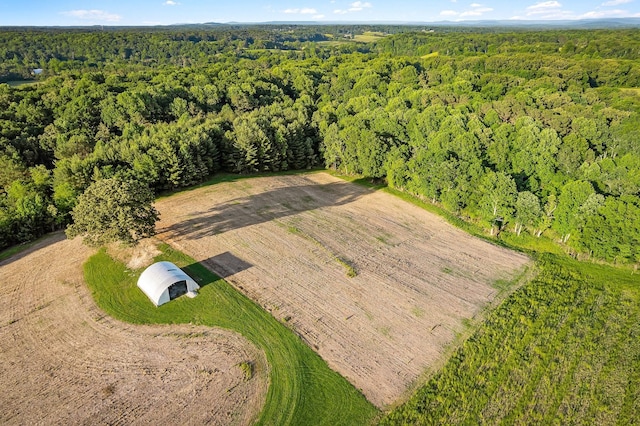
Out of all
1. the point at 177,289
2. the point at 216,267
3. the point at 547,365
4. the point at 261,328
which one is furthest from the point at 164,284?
the point at 547,365

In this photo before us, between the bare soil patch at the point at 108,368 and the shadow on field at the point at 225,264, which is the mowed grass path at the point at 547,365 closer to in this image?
the bare soil patch at the point at 108,368

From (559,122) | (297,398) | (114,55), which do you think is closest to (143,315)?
(297,398)

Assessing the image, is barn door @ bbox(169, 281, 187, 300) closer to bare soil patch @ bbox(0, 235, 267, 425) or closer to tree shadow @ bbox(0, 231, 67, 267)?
bare soil patch @ bbox(0, 235, 267, 425)

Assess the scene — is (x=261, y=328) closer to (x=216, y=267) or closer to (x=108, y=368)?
(x=216, y=267)

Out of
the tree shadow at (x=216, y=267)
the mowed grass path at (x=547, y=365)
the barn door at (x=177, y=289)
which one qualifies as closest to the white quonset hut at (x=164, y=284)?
the barn door at (x=177, y=289)

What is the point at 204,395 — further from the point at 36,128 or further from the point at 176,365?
the point at 36,128
